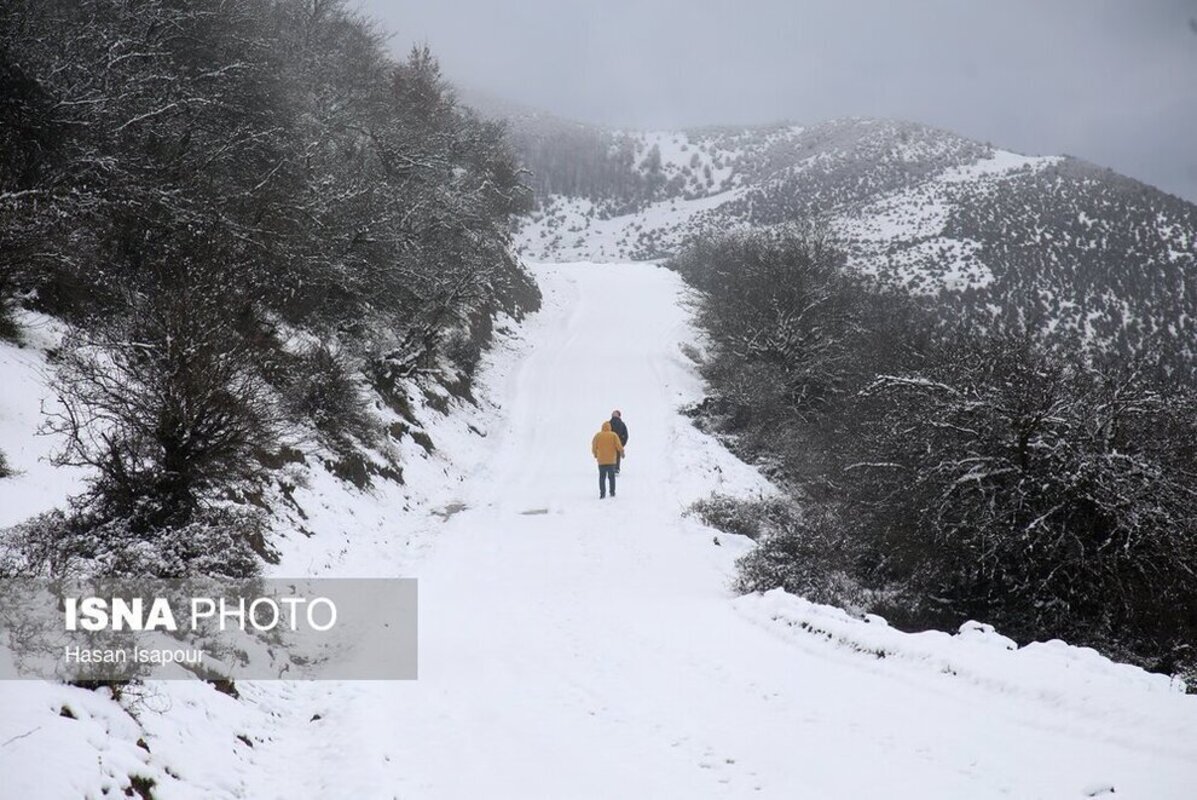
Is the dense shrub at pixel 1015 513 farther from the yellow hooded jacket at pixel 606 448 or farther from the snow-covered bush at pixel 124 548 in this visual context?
the snow-covered bush at pixel 124 548

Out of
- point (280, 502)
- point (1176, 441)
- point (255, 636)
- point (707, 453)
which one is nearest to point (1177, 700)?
point (255, 636)

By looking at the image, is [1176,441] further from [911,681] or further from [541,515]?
[541,515]

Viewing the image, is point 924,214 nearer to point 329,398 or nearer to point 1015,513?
point 1015,513

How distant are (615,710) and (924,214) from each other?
6261 centimetres

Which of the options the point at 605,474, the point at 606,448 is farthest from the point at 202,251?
the point at 605,474

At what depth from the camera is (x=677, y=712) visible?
226 inches

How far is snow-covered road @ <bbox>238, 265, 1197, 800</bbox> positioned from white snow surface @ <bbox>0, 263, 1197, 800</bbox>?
0.07 feet

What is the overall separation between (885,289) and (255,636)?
4264cm

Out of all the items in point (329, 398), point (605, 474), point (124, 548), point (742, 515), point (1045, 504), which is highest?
point (329, 398)

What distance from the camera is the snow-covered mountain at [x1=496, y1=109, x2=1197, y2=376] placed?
39.4 metres

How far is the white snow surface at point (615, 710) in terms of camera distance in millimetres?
4020

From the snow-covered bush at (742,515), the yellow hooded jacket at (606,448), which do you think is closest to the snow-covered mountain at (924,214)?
the snow-covered bush at (742,515)

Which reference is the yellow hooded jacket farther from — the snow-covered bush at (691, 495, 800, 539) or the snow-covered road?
the snow-covered road

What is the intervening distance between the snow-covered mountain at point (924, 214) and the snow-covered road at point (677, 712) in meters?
14.9
